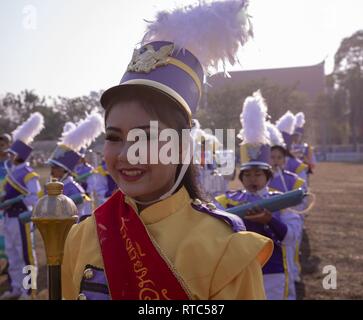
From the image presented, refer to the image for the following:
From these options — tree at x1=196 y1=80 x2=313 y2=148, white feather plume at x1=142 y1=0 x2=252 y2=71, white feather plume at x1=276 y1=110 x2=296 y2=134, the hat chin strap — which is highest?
tree at x1=196 y1=80 x2=313 y2=148

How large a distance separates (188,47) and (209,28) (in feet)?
0.36

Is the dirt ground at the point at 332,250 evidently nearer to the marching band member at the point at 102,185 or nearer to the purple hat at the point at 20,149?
the marching band member at the point at 102,185

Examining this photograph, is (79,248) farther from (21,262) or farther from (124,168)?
(21,262)

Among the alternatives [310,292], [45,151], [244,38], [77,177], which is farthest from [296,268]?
[45,151]

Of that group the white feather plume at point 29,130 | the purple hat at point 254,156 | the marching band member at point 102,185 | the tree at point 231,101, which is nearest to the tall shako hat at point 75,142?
the marching band member at point 102,185

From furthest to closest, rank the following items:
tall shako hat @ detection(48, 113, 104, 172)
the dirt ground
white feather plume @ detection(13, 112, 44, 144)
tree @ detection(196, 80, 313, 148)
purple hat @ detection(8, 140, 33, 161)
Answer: tree @ detection(196, 80, 313, 148), white feather plume @ detection(13, 112, 44, 144), purple hat @ detection(8, 140, 33, 161), tall shako hat @ detection(48, 113, 104, 172), the dirt ground

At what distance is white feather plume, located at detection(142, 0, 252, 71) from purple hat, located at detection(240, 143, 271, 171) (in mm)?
2632

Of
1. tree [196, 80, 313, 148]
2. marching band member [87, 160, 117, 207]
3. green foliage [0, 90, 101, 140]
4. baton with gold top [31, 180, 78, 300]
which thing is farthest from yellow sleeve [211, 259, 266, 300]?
green foliage [0, 90, 101, 140]

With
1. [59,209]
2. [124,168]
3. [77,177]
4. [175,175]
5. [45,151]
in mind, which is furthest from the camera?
[45,151]

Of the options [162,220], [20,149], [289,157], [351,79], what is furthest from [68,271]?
[351,79]

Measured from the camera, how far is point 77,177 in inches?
381

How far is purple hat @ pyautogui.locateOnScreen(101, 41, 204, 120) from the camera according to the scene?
183 centimetres

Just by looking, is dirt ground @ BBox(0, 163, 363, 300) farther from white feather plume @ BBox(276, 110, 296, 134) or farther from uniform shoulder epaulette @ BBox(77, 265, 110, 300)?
uniform shoulder epaulette @ BBox(77, 265, 110, 300)

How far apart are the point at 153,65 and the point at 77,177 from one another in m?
8.08
